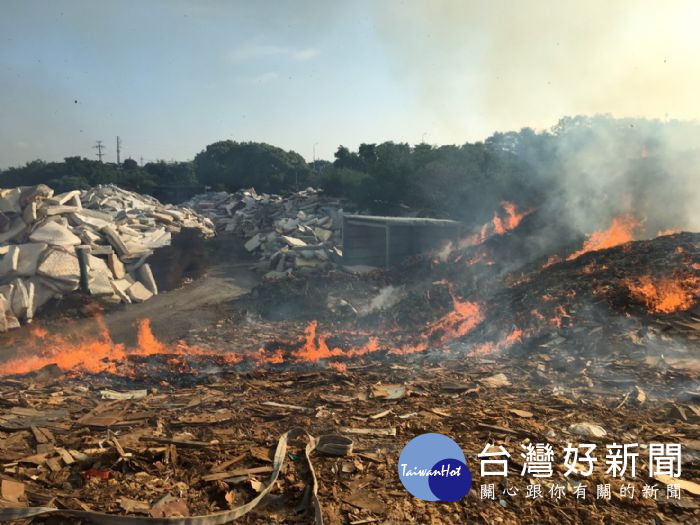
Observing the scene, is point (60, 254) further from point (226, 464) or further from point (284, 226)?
point (284, 226)

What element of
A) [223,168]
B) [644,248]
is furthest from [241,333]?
[223,168]

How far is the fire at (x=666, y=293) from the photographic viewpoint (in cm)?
862

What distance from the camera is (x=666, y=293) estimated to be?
895cm

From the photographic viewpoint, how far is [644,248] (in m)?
10.9

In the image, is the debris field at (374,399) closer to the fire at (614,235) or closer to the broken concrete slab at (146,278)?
the fire at (614,235)

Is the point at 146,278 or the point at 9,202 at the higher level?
the point at 9,202

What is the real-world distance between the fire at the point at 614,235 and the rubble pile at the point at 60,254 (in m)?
14.7

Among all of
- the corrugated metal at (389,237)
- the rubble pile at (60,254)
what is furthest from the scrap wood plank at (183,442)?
the corrugated metal at (389,237)

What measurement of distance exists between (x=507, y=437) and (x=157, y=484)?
367 centimetres

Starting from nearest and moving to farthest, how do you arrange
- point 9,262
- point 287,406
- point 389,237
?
point 287,406 < point 9,262 < point 389,237

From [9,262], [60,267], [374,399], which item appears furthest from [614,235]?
[9,262]

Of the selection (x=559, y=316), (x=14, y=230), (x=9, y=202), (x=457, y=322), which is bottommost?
(x=457, y=322)

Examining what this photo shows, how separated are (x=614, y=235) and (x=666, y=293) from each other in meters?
5.16

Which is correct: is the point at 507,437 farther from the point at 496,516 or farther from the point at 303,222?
the point at 303,222
